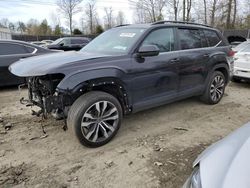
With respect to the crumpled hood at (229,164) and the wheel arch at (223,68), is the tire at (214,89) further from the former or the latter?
the crumpled hood at (229,164)

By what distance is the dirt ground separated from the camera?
2.92m

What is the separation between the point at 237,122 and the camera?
180 inches

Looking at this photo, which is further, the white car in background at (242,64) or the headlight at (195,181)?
the white car in background at (242,64)

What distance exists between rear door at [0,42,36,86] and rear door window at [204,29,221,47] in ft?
15.9

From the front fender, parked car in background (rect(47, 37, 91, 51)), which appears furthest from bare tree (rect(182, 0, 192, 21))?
the front fender

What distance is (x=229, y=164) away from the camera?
5.38 ft

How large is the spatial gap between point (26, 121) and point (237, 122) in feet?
12.8

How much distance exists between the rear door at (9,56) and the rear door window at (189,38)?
454 centimetres

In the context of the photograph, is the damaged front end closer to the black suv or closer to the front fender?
the black suv

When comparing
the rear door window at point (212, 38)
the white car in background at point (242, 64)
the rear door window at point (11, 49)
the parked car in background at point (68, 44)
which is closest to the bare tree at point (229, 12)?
the parked car in background at point (68, 44)

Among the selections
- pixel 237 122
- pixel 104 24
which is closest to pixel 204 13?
pixel 104 24

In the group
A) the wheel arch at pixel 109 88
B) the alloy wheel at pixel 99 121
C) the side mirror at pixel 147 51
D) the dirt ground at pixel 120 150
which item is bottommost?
the dirt ground at pixel 120 150

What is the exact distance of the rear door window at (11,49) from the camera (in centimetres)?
691

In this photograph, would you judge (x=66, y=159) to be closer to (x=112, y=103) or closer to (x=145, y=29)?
(x=112, y=103)
